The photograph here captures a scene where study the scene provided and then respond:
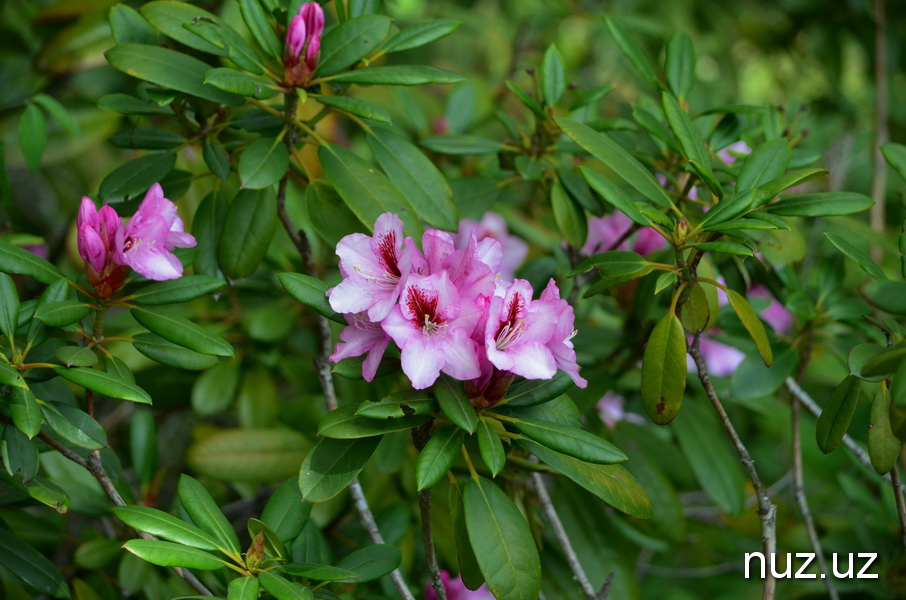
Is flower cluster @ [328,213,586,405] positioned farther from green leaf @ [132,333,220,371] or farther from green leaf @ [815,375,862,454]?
green leaf @ [815,375,862,454]

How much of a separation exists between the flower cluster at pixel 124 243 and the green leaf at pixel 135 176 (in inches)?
5.0

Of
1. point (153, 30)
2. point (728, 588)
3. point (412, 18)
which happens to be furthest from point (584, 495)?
point (412, 18)

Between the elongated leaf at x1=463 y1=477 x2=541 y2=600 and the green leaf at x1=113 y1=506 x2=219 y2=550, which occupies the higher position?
the green leaf at x1=113 y1=506 x2=219 y2=550

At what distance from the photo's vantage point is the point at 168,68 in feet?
3.69

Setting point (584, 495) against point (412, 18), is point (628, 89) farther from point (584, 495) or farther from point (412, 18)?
point (584, 495)

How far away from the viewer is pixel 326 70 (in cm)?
115

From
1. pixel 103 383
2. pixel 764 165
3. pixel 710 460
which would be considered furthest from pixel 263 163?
pixel 710 460

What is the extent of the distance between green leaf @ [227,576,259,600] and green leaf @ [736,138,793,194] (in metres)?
0.78

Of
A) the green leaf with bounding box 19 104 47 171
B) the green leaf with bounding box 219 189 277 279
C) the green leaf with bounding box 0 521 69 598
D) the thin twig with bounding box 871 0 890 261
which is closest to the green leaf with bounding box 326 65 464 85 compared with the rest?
the green leaf with bounding box 219 189 277 279

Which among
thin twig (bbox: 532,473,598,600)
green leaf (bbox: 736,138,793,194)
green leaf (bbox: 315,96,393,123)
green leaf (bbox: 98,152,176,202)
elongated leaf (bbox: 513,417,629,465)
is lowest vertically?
thin twig (bbox: 532,473,598,600)

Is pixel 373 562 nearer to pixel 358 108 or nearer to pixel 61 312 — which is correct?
pixel 61 312

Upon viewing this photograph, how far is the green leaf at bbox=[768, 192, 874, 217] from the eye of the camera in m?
1.09

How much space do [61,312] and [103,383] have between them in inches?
4.3

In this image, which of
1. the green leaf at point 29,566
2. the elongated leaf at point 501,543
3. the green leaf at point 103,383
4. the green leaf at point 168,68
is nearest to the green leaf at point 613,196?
the elongated leaf at point 501,543
